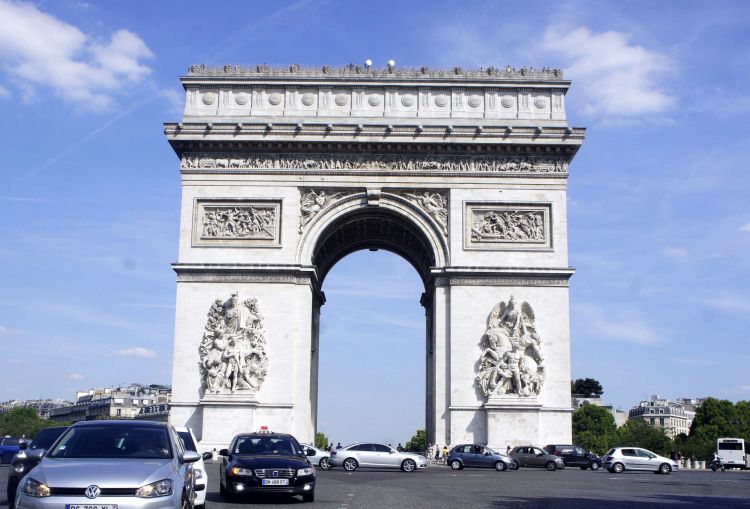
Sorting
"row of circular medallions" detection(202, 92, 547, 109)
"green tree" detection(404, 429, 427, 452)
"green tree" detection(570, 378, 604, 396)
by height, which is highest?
"row of circular medallions" detection(202, 92, 547, 109)

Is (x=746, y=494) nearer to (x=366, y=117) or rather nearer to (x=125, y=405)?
(x=366, y=117)

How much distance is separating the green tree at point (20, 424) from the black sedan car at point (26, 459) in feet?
346

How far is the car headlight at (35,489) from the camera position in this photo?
1059 cm

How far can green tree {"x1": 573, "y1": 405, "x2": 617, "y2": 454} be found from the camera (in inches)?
3991

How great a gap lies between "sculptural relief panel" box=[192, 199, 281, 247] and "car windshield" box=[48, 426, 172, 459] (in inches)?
1061

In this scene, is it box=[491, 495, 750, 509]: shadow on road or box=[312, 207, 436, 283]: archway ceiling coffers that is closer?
box=[491, 495, 750, 509]: shadow on road

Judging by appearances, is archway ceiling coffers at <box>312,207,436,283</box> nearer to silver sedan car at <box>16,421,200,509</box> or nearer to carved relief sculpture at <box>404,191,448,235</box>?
carved relief sculpture at <box>404,191,448,235</box>

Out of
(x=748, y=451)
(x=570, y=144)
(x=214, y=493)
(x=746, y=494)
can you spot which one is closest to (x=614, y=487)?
(x=746, y=494)

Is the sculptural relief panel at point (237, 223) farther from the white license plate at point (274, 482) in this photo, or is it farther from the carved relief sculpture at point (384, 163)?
the white license plate at point (274, 482)

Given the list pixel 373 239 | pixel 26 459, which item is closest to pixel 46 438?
pixel 26 459

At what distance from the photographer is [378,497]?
20281 millimetres

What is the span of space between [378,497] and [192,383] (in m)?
19.1

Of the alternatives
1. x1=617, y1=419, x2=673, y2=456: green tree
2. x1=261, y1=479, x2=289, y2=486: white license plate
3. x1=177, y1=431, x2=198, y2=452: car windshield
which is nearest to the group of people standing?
x1=261, y1=479, x2=289, y2=486: white license plate

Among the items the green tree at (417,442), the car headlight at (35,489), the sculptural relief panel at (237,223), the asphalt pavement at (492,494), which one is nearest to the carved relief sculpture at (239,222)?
the sculptural relief panel at (237,223)
